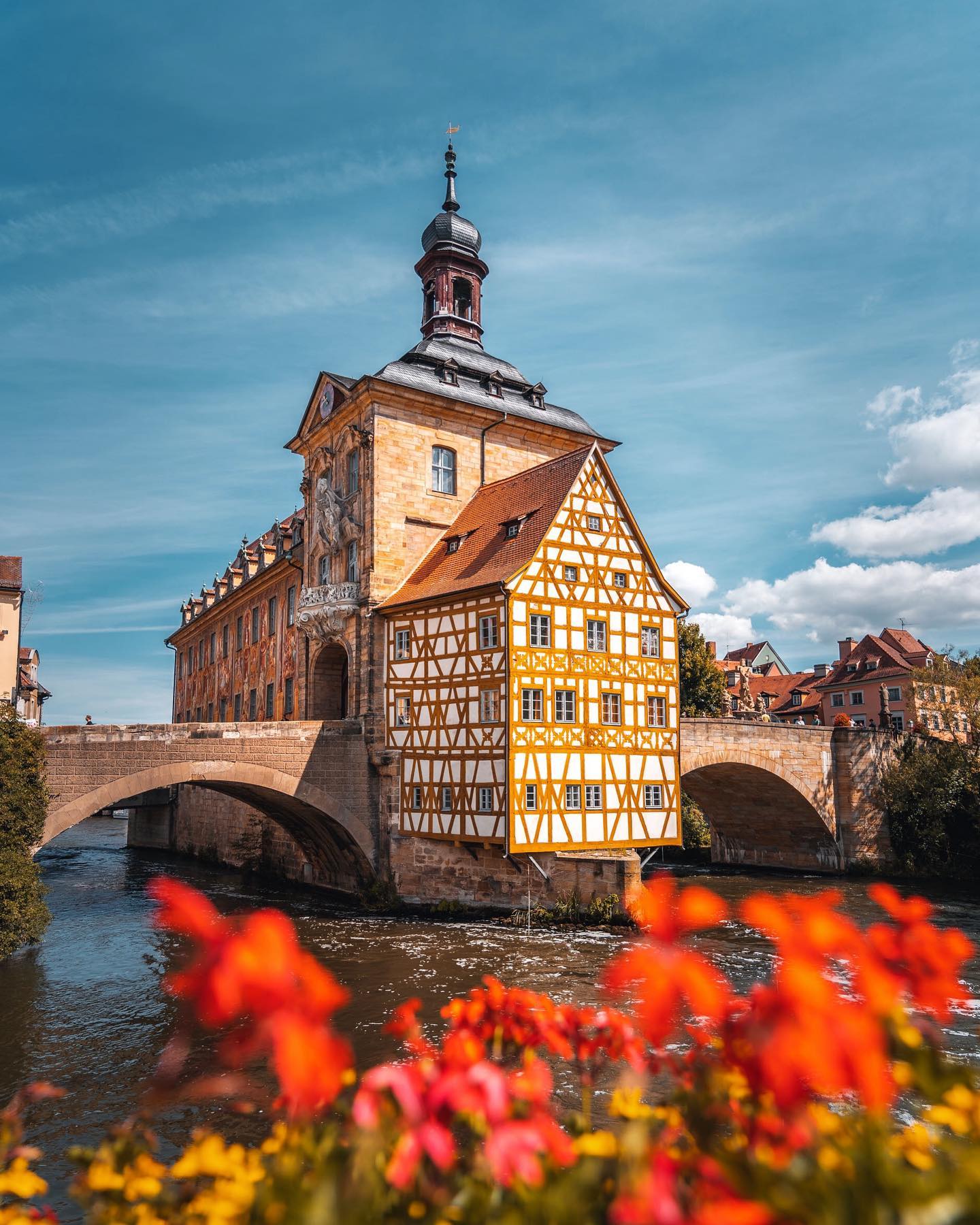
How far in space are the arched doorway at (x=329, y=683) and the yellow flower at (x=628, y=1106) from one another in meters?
24.4

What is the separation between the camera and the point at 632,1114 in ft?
10.2

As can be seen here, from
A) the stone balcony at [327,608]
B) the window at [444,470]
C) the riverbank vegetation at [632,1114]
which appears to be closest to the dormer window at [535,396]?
the window at [444,470]

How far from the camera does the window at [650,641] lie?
924 inches

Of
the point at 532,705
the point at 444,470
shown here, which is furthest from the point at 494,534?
the point at 532,705

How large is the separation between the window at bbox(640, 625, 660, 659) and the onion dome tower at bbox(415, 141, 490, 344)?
14.3 m

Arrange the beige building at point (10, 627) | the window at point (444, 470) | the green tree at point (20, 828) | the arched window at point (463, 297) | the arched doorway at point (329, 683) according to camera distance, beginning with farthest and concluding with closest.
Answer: the arched window at point (463, 297) → the beige building at point (10, 627) → the arched doorway at point (329, 683) → the window at point (444, 470) → the green tree at point (20, 828)

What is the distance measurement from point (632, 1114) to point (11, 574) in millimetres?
34738

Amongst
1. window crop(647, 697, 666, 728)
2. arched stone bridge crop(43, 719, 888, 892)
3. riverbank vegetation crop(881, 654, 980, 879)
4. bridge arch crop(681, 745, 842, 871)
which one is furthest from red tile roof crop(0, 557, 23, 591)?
riverbank vegetation crop(881, 654, 980, 879)

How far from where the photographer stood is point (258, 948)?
251 centimetres

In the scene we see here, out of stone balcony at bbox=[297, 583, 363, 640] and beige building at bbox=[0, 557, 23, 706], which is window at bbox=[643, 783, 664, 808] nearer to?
stone balcony at bbox=[297, 583, 363, 640]

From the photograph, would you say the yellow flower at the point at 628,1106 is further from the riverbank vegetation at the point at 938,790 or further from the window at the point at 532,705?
the riverbank vegetation at the point at 938,790

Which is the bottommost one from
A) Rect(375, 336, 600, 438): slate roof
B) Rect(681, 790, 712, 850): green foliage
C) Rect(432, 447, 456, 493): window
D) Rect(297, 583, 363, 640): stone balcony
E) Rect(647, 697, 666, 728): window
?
Rect(681, 790, 712, 850): green foliage

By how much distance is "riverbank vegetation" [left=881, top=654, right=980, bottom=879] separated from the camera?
103 ft

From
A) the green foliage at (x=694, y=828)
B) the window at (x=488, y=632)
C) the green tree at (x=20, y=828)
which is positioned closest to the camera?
the green tree at (x=20, y=828)
